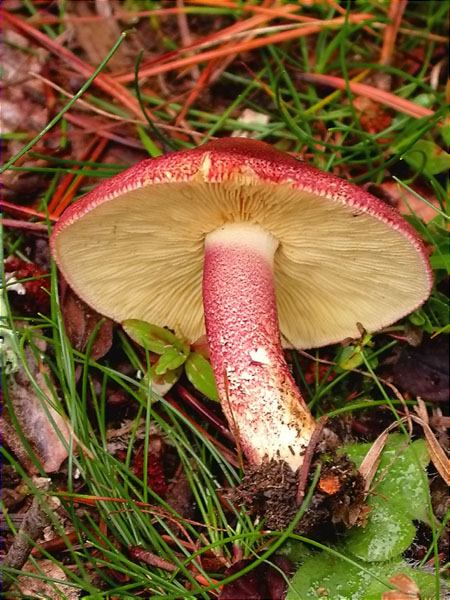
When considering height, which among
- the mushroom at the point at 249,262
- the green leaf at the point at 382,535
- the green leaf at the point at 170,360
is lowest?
the green leaf at the point at 382,535

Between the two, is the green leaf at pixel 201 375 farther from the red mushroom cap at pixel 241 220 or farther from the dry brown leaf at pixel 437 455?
the dry brown leaf at pixel 437 455

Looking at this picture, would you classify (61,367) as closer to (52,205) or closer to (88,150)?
(52,205)

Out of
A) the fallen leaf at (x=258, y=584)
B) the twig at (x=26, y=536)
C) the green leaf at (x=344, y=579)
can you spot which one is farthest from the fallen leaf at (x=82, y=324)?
the green leaf at (x=344, y=579)

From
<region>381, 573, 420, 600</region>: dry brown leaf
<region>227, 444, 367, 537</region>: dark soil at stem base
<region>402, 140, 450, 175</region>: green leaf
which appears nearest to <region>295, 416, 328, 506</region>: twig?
<region>227, 444, 367, 537</region>: dark soil at stem base

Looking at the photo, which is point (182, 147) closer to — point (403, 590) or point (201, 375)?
point (201, 375)

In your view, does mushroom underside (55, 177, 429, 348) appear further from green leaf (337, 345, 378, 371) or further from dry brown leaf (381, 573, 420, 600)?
dry brown leaf (381, 573, 420, 600)

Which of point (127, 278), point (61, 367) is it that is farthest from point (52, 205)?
point (61, 367)
